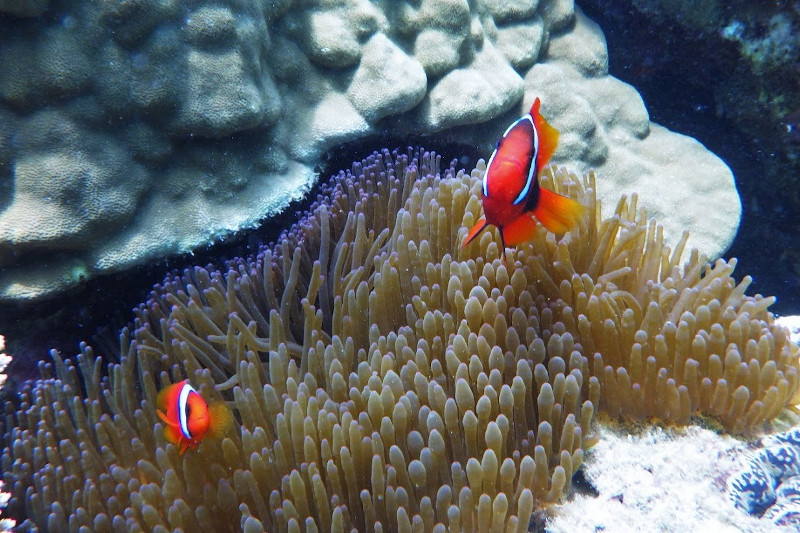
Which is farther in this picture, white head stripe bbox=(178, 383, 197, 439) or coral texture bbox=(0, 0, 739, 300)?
coral texture bbox=(0, 0, 739, 300)

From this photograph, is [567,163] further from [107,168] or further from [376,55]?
[107,168]

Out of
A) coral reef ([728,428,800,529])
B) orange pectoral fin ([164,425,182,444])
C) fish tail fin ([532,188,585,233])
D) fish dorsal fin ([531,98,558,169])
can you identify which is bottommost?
orange pectoral fin ([164,425,182,444])

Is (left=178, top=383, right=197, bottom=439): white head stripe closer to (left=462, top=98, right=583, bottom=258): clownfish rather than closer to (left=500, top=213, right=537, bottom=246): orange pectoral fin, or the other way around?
(left=462, top=98, right=583, bottom=258): clownfish

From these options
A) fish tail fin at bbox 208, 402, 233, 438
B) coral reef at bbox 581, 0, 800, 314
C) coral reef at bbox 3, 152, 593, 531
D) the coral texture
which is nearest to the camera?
coral reef at bbox 3, 152, 593, 531

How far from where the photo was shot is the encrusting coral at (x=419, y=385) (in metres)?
1.67

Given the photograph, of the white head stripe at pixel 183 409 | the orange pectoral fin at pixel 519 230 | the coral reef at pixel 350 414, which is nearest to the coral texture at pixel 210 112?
the coral reef at pixel 350 414

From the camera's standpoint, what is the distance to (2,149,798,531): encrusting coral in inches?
65.7

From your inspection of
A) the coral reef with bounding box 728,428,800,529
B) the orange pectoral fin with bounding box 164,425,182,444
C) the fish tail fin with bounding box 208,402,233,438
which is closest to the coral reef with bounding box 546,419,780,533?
the coral reef with bounding box 728,428,800,529

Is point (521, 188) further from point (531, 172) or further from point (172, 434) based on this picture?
point (172, 434)

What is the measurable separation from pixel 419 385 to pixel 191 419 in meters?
0.82

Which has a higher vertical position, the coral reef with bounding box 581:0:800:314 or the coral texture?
the coral reef with bounding box 581:0:800:314

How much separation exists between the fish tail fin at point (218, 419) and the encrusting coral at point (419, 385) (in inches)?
1.7

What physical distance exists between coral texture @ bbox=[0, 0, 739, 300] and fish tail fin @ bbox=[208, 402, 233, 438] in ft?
4.83

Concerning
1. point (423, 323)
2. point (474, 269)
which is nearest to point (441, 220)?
point (474, 269)
